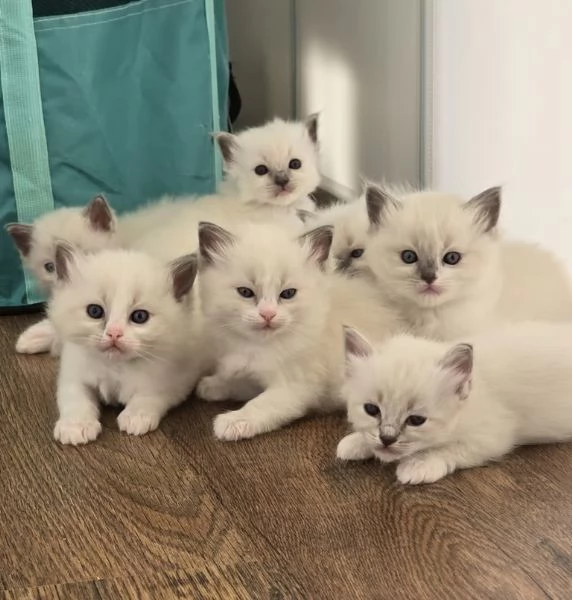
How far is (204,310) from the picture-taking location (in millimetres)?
1755

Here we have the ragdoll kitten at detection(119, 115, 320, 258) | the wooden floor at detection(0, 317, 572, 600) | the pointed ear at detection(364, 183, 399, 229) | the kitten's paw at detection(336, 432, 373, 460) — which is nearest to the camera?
the wooden floor at detection(0, 317, 572, 600)

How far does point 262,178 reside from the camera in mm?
2336

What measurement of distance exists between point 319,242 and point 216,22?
3.17 ft

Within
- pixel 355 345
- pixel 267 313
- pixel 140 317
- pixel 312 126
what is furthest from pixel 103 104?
pixel 355 345

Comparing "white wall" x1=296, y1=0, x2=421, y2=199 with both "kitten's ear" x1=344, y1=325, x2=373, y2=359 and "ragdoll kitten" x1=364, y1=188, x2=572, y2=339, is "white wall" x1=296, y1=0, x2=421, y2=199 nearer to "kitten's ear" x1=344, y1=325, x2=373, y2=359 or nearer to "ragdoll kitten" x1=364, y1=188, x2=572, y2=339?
"ragdoll kitten" x1=364, y1=188, x2=572, y2=339

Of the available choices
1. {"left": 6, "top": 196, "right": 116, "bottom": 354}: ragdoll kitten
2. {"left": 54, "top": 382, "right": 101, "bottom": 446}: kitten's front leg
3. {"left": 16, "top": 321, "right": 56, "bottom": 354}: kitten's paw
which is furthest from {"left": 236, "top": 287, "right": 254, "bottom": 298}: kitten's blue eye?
{"left": 16, "top": 321, "right": 56, "bottom": 354}: kitten's paw

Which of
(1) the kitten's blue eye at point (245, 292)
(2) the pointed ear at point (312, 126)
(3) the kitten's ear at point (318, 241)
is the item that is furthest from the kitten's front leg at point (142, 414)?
(2) the pointed ear at point (312, 126)

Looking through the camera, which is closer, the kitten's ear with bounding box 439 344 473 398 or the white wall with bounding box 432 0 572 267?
the kitten's ear with bounding box 439 344 473 398

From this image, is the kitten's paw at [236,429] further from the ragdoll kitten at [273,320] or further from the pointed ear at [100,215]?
the pointed ear at [100,215]

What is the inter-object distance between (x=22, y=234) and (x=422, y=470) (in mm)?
1003

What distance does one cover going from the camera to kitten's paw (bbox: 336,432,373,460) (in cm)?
161

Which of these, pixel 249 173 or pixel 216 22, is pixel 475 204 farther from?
pixel 216 22

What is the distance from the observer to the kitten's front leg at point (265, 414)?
169 cm

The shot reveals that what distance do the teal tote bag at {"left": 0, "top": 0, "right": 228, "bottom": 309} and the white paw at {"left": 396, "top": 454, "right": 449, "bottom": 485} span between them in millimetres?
1129
